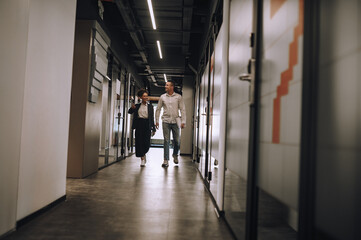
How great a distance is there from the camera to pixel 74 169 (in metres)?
3.93

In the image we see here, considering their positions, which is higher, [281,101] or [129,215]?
[281,101]

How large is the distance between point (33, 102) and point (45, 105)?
0.67 ft

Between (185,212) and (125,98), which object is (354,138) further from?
(125,98)

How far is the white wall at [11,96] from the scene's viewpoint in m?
1.71

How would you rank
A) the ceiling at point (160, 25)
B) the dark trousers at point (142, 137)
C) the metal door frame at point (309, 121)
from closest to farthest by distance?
1. the metal door frame at point (309, 121)
2. the ceiling at point (160, 25)
3. the dark trousers at point (142, 137)

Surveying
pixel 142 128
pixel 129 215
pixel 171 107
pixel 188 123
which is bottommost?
pixel 129 215

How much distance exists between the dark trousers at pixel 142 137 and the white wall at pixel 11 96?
372cm

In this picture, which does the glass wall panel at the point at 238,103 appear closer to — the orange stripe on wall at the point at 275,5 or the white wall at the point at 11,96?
the orange stripe on wall at the point at 275,5

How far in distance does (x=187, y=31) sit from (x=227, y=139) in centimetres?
415

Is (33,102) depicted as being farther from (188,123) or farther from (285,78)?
(188,123)

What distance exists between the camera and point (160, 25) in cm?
615

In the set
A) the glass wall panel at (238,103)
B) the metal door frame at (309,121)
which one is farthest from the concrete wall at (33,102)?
the metal door frame at (309,121)

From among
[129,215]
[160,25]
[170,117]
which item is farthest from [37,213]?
[160,25]

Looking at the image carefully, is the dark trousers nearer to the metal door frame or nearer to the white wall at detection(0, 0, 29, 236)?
the white wall at detection(0, 0, 29, 236)
